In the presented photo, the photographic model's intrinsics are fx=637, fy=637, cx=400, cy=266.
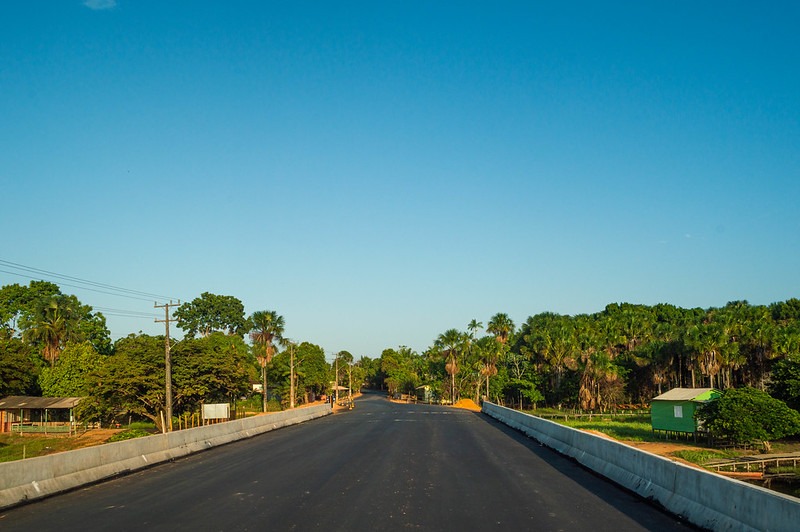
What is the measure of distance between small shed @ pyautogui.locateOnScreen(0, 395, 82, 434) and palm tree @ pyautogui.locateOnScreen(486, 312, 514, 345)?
8121 cm

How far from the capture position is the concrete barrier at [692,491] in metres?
8.36

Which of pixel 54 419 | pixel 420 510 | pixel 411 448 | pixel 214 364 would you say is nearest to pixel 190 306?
pixel 54 419

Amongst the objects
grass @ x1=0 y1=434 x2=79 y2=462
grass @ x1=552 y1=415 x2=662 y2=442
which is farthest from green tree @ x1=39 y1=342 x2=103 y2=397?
grass @ x1=552 y1=415 x2=662 y2=442

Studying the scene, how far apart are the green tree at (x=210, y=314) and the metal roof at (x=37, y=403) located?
9583 cm

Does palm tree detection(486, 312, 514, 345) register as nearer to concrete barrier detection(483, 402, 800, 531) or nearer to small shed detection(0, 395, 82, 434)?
small shed detection(0, 395, 82, 434)

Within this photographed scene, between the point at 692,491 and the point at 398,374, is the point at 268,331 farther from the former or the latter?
the point at 692,491

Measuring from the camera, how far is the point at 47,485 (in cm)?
1378

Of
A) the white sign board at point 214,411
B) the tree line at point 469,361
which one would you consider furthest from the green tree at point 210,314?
the white sign board at point 214,411

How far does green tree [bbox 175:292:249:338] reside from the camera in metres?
160

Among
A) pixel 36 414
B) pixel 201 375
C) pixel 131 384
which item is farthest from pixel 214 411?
pixel 36 414

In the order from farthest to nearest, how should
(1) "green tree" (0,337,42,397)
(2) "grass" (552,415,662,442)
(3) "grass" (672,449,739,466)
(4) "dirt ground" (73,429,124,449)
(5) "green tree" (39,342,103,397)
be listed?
(5) "green tree" (39,342,103,397) → (1) "green tree" (0,337,42,397) → (4) "dirt ground" (73,429,124,449) → (2) "grass" (552,415,662,442) → (3) "grass" (672,449,739,466)

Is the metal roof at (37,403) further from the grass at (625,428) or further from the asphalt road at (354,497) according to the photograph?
the asphalt road at (354,497)

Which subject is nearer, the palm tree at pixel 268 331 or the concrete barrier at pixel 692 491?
the concrete barrier at pixel 692 491

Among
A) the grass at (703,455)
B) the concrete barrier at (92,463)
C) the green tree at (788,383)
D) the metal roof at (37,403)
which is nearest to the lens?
the concrete barrier at (92,463)
